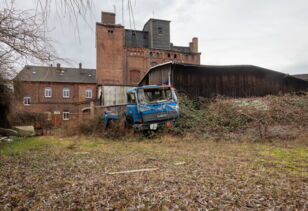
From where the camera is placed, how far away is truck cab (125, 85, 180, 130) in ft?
34.3

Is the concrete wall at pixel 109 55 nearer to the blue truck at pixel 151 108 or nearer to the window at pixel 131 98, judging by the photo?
the window at pixel 131 98

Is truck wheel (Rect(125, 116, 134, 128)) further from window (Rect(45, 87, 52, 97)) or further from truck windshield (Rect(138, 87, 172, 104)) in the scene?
window (Rect(45, 87, 52, 97))

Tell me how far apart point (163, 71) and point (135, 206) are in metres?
15.2

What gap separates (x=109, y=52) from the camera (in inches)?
1103

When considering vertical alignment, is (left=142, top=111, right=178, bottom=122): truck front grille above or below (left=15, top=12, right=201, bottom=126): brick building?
below

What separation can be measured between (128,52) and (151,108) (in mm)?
20583

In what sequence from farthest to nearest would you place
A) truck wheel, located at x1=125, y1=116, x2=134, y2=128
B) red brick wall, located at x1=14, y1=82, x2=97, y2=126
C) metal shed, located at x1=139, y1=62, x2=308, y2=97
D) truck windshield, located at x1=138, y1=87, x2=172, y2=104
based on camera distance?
red brick wall, located at x1=14, y1=82, x2=97, y2=126 → metal shed, located at x1=139, y1=62, x2=308, y2=97 → truck wheel, located at x1=125, y1=116, x2=134, y2=128 → truck windshield, located at x1=138, y1=87, x2=172, y2=104

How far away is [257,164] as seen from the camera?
16.0ft

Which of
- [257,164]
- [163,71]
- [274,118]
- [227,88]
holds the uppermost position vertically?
[163,71]

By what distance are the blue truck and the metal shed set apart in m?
4.84

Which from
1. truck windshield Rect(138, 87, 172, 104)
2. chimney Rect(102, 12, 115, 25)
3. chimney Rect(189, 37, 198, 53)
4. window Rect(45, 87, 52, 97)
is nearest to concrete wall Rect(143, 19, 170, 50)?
chimney Rect(189, 37, 198, 53)

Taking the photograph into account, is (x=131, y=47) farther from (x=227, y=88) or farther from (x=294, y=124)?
(x=294, y=124)

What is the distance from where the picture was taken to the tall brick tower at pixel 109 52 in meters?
27.6

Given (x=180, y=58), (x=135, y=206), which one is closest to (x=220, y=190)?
(x=135, y=206)
